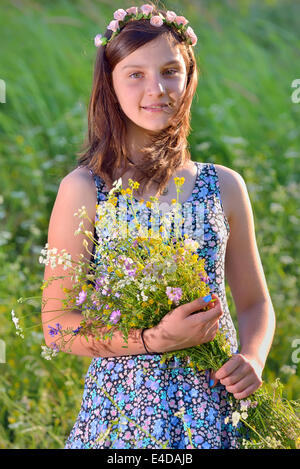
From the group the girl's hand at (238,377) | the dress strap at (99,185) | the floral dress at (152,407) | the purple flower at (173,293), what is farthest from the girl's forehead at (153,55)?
the girl's hand at (238,377)

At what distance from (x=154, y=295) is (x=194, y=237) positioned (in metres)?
0.41

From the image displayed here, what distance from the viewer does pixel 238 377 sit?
1.98 m

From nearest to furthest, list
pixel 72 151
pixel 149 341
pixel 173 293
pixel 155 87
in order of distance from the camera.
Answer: pixel 173 293 < pixel 149 341 < pixel 155 87 < pixel 72 151

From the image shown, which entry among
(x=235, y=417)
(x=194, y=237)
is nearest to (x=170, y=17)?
(x=194, y=237)

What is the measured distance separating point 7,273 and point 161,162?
6.21 feet

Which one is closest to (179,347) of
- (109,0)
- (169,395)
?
(169,395)

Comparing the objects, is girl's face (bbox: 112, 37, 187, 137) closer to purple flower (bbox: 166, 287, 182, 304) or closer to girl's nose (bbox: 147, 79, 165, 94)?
girl's nose (bbox: 147, 79, 165, 94)

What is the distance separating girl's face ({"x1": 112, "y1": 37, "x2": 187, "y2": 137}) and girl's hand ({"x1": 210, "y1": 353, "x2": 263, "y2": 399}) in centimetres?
78

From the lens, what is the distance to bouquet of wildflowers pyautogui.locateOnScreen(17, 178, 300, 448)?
1861mm

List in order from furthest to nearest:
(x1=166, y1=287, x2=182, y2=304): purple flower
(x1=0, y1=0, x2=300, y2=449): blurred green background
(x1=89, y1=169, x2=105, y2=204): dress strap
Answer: (x1=0, y1=0, x2=300, y2=449): blurred green background, (x1=89, y1=169, x2=105, y2=204): dress strap, (x1=166, y1=287, x2=182, y2=304): purple flower

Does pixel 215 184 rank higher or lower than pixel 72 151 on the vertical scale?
lower

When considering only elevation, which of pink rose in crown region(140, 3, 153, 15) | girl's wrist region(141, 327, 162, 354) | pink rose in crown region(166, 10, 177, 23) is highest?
pink rose in crown region(140, 3, 153, 15)

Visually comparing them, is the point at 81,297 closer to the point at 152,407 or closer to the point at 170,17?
the point at 152,407

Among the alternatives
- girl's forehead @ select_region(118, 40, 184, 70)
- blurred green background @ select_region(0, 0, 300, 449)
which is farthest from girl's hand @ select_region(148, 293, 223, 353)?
blurred green background @ select_region(0, 0, 300, 449)
